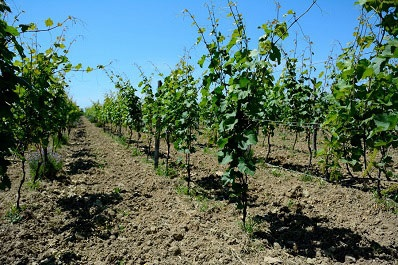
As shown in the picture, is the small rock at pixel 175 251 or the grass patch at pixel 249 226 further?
the grass patch at pixel 249 226

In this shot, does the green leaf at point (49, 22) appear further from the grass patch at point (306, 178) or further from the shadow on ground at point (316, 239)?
the grass patch at point (306, 178)

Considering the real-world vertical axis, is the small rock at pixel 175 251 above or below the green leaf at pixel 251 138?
below

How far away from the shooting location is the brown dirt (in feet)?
12.2

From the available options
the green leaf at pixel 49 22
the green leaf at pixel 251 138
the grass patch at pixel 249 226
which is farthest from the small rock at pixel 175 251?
the green leaf at pixel 49 22

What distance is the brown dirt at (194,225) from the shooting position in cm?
372

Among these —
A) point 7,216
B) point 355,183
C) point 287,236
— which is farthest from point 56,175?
point 355,183

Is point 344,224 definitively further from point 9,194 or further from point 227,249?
point 9,194

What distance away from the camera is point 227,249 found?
3.80 m

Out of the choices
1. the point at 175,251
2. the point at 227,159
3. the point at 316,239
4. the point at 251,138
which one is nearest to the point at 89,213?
the point at 175,251

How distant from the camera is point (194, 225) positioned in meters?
4.48

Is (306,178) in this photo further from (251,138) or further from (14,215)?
(14,215)

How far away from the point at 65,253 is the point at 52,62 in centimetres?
334

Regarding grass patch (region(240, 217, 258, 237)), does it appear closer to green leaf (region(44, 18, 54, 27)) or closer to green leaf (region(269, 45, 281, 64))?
green leaf (region(269, 45, 281, 64))

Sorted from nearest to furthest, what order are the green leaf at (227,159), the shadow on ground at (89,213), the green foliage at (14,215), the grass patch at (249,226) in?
the green leaf at (227,159)
the grass patch at (249,226)
the shadow on ground at (89,213)
the green foliage at (14,215)
